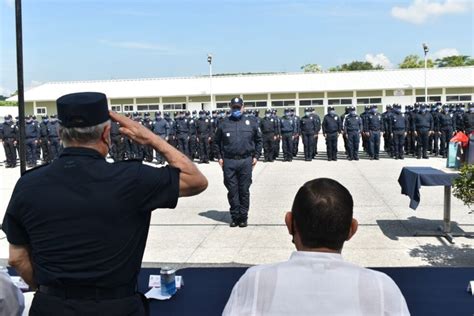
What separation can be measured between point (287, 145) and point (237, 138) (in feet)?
32.8

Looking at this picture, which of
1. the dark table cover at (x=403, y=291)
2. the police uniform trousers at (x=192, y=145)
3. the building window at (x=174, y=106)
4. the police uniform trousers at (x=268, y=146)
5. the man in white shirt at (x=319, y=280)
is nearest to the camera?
the man in white shirt at (x=319, y=280)

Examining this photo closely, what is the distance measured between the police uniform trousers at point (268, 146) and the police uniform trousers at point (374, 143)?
3114mm

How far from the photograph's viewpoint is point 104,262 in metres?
1.88

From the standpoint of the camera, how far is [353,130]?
16.5 meters

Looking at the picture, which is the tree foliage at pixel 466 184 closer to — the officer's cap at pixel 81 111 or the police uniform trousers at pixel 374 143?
the officer's cap at pixel 81 111

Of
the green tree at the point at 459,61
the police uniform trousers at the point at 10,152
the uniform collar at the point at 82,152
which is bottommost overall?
the police uniform trousers at the point at 10,152

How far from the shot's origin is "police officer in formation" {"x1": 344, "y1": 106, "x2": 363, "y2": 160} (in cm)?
1652

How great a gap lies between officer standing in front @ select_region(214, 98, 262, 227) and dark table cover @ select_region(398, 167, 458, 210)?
6.92 feet

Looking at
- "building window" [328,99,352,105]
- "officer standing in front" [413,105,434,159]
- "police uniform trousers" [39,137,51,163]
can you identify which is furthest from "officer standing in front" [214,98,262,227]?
"building window" [328,99,352,105]

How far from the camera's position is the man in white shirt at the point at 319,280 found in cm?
140

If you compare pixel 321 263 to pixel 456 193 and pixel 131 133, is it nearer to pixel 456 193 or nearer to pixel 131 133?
pixel 131 133

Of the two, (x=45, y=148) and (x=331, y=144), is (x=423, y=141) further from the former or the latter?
(x=45, y=148)

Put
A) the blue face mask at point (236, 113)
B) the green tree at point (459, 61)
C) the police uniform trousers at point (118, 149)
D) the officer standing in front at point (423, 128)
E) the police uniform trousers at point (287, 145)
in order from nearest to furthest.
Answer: the blue face mask at point (236, 113), the officer standing in front at point (423, 128), the police uniform trousers at point (287, 145), the police uniform trousers at point (118, 149), the green tree at point (459, 61)

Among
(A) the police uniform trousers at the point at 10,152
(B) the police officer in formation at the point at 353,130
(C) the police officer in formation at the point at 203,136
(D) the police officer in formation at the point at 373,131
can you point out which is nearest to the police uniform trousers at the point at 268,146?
(C) the police officer in formation at the point at 203,136
